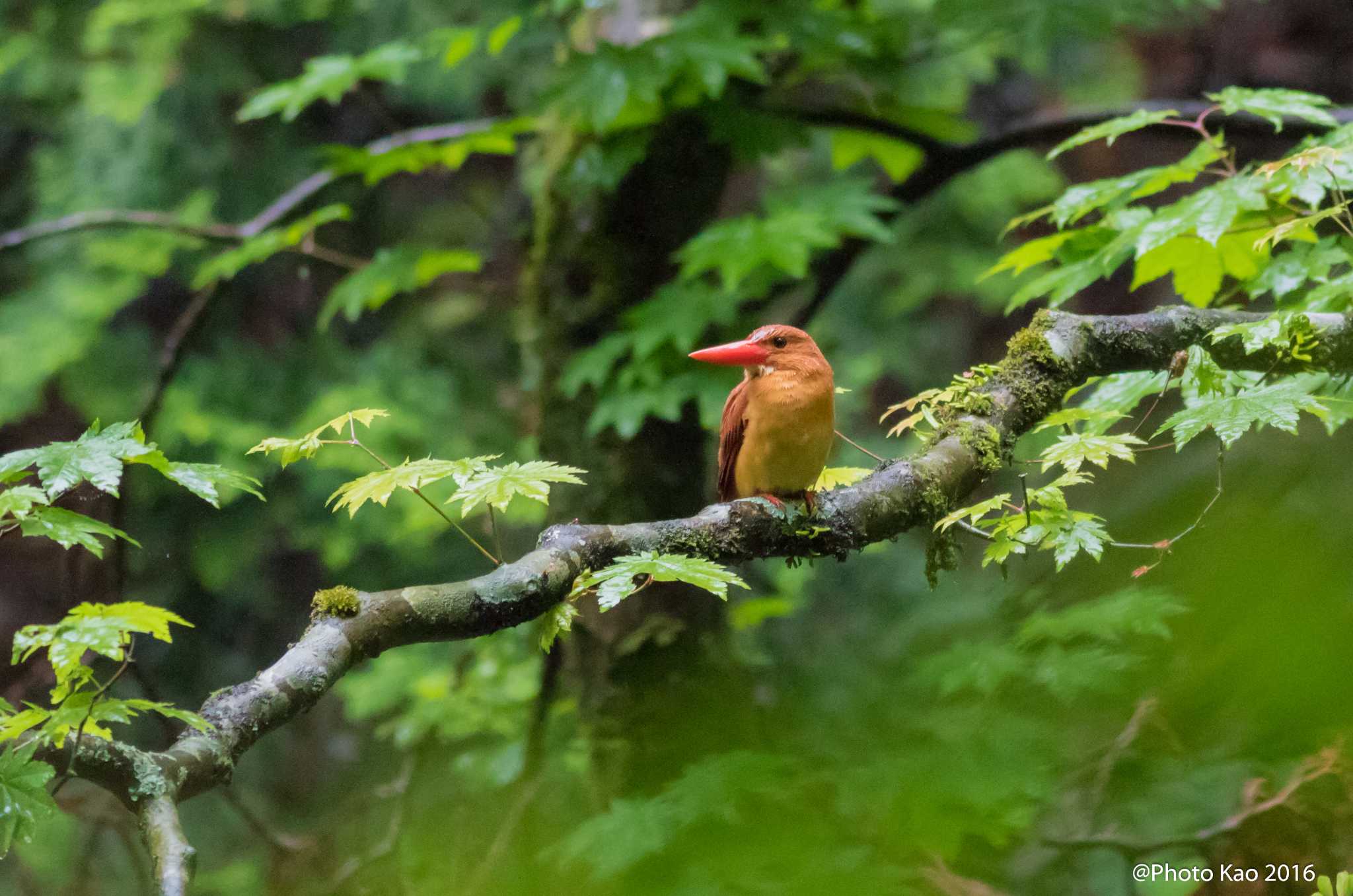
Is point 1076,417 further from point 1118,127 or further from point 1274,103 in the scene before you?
point 1274,103

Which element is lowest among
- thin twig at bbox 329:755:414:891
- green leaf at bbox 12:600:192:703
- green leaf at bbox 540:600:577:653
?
thin twig at bbox 329:755:414:891

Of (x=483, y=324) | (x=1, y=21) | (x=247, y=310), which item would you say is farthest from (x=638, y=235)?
(x=1, y=21)

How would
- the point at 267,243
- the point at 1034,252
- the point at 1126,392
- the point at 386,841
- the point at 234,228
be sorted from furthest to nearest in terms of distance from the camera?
the point at 234,228, the point at 267,243, the point at 386,841, the point at 1034,252, the point at 1126,392

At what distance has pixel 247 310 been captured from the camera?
5031mm

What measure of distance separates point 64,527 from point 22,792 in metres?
0.28

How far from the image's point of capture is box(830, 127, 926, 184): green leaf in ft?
10.3

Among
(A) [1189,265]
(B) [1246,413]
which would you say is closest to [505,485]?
(B) [1246,413]

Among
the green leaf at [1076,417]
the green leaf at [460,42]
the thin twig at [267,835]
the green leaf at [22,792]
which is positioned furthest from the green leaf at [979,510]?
the green leaf at [460,42]

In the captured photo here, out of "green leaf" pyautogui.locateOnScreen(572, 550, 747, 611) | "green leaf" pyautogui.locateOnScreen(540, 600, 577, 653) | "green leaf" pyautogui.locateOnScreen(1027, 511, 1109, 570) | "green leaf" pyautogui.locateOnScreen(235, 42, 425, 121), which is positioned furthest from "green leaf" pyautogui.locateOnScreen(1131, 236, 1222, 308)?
"green leaf" pyautogui.locateOnScreen(235, 42, 425, 121)

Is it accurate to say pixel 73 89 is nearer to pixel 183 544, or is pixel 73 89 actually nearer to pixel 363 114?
pixel 363 114

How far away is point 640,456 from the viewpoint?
3215 millimetres

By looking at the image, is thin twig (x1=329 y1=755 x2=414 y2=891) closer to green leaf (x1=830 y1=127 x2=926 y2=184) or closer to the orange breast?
the orange breast

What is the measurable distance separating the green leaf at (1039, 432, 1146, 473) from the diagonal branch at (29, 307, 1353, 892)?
155 millimetres

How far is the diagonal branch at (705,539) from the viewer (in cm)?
102
